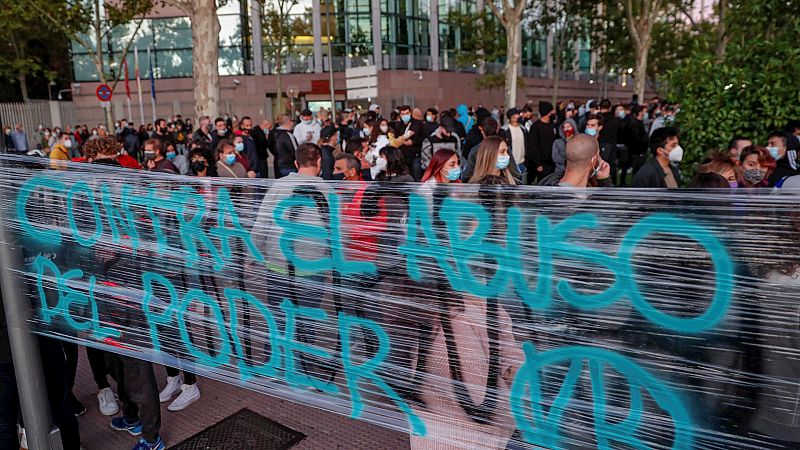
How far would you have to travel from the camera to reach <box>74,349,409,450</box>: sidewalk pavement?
3215 millimetres

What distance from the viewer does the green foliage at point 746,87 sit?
21.5ft

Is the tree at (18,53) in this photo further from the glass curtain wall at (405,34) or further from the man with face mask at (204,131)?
the man with face mask at (204,131)

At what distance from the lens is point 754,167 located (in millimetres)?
4191

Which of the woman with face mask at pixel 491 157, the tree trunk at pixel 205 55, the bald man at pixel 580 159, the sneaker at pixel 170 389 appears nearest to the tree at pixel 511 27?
the tree trunk at pixel 205 55

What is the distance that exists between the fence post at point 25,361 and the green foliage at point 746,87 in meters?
7.14

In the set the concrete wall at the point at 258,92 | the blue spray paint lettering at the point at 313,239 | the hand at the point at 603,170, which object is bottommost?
the blue spray paint lettering at the point at 313,239

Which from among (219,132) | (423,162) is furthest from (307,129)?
(423,162)

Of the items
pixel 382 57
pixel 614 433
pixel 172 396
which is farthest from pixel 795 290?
pixel 382 57

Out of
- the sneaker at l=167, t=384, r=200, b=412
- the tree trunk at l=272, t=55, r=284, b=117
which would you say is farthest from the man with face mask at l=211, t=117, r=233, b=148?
the tree trunk at l=272, t=55, r=284, b=117

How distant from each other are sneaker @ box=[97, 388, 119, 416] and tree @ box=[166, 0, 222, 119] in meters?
8.52

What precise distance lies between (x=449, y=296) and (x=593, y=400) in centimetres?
58

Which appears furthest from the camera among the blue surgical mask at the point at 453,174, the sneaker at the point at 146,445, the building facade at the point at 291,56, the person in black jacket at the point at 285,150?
the building facade at the point at 291,56

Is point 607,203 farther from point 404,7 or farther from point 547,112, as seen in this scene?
point 404,7

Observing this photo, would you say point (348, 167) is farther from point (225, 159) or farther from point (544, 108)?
point (544, 108)
